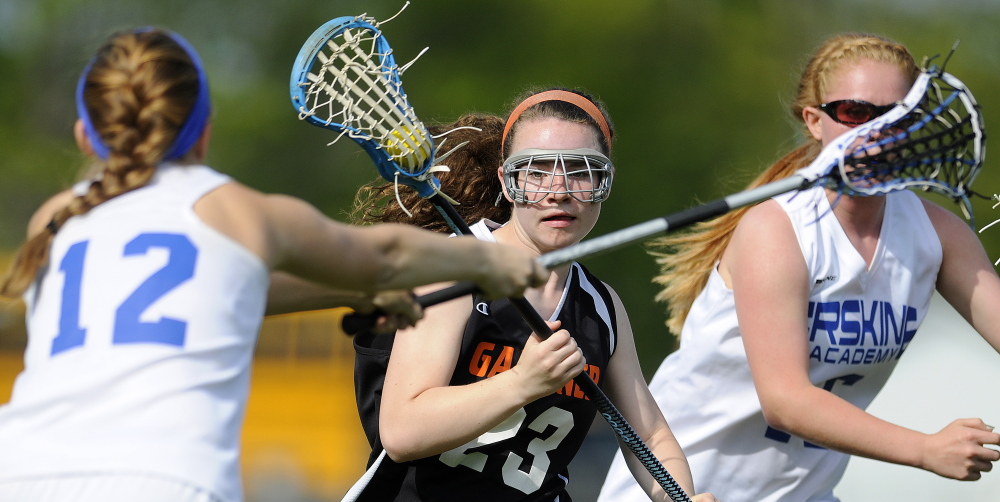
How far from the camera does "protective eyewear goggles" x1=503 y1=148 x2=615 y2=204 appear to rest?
3512 millimetres

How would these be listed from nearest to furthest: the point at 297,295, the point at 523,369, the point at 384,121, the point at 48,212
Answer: the point at 48,212 < the point at 297,295 < the point at 523,369 < the point at 384,121

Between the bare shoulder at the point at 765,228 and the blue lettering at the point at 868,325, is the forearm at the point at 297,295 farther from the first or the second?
the blue lettering at the point at 868,325

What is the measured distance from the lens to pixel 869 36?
12.3 feet

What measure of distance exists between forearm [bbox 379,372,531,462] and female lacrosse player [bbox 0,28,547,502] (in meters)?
0.82

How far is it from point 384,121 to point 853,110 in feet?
4.69

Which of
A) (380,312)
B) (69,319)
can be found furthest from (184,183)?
(380,312)

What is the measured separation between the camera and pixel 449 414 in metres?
3.14

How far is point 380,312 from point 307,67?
2.84 feet

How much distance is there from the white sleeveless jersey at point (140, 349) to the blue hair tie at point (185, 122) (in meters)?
0.08

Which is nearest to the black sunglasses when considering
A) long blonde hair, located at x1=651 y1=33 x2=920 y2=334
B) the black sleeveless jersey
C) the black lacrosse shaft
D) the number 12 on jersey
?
long blonde hair, located at x1=651 y1=33 x2=920 y2=334

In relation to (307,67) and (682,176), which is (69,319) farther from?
(682,176)

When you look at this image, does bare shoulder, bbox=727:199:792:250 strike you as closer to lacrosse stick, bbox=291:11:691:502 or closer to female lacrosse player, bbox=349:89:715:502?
female lacrosse player, bbox=349:89:715:502

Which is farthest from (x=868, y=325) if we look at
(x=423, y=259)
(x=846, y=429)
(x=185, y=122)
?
(x=185, y=122)

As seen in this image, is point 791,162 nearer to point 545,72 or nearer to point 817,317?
point 817,317
